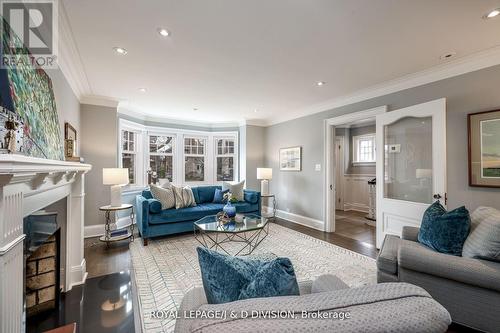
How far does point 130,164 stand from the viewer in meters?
4.96

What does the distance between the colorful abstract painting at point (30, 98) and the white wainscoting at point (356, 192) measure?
21.1ft

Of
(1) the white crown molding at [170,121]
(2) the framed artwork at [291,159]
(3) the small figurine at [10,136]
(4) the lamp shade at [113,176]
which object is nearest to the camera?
(3) the small figurine at [10,136]

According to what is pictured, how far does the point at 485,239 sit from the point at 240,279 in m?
2.03

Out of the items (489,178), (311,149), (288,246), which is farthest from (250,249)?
(489,178)

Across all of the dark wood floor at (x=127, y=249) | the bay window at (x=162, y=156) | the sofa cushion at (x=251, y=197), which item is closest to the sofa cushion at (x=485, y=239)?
the dark wood floor at (x=127, y=249)

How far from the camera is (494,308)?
61.4 inches

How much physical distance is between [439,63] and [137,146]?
5.56 m

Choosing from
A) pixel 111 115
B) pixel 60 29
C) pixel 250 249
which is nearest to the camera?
pixel 60 29

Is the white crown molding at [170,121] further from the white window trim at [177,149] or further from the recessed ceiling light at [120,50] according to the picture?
the recessed ceiling light at [120,50]

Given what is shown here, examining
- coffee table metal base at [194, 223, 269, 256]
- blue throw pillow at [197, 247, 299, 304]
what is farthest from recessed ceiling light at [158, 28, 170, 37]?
coffee table metal base at [194, 223, 269, 256]

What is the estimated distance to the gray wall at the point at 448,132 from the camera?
2.50 metres

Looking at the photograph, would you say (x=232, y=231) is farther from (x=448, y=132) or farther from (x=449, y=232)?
(x=448, y=132)

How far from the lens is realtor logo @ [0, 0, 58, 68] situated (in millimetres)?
1410

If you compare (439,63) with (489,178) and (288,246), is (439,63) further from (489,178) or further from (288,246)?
(288,246)
